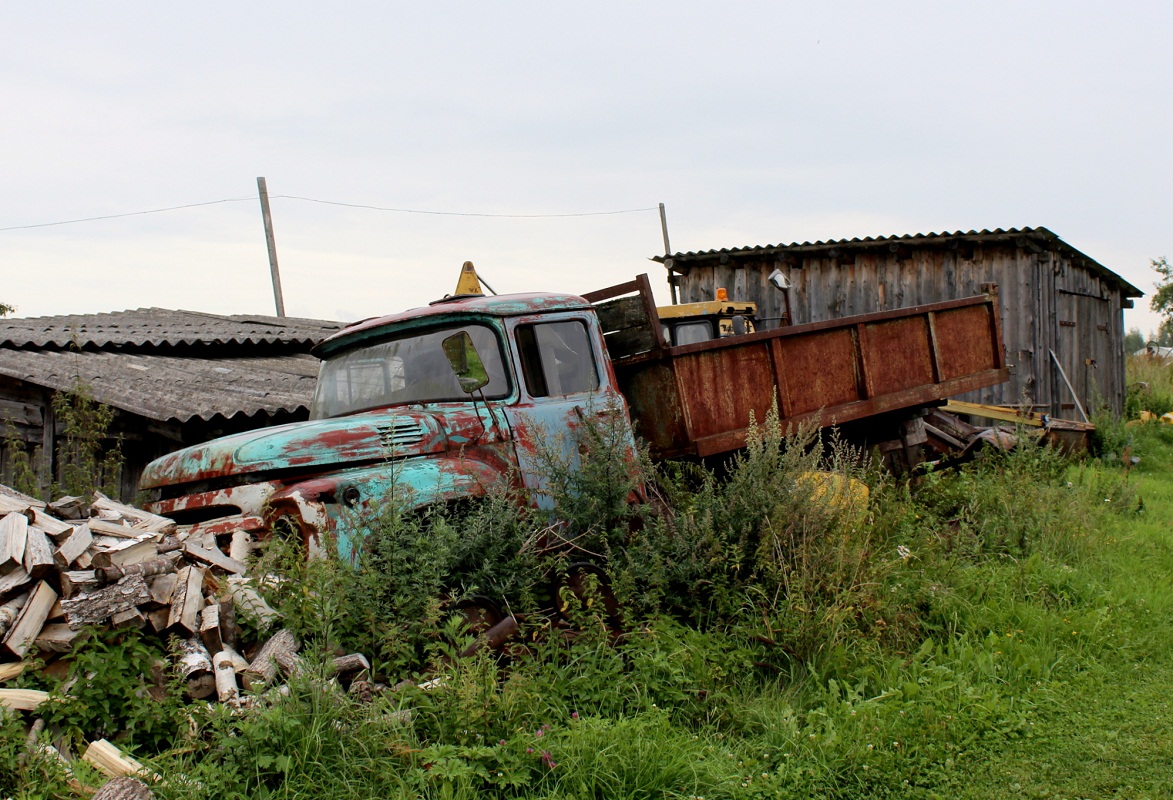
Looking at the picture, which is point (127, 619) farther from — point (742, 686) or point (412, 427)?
point (742, 686)

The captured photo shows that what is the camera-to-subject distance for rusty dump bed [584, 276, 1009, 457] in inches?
280

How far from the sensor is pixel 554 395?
21.0 feet

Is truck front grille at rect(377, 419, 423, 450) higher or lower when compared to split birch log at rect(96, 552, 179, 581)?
higher

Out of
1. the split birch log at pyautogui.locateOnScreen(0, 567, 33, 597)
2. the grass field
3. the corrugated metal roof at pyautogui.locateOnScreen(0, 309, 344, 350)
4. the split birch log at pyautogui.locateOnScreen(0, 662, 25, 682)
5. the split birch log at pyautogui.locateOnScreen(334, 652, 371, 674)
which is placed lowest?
the grass field

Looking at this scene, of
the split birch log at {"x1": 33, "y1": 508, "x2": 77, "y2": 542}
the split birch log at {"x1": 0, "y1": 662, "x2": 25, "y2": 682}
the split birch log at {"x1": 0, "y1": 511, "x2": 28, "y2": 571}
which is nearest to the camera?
the split birch log at {"x1": 0, "y1": 662, "x2": 25, "y2": 682}

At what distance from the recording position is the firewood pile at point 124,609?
13.5 ft

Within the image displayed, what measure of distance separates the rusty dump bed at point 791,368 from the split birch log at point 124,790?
3.73m

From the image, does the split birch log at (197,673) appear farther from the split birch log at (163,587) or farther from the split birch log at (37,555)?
the split birch log at (37,555)

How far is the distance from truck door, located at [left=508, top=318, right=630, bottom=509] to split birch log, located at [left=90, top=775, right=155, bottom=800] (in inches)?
110

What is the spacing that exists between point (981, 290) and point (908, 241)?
1410 mm

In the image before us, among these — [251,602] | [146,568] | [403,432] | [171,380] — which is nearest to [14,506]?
[146,568]

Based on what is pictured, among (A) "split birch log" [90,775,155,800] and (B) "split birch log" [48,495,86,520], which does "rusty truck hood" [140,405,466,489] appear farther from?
(A) "split birch log" [90,775,155,800]

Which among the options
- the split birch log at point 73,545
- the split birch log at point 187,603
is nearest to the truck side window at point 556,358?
the split birch log at point 187,603

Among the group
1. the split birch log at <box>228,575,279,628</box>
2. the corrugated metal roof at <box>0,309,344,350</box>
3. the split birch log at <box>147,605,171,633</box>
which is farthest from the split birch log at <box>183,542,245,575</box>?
the corrugated metal roof at <box>0,309,344,350</box>
